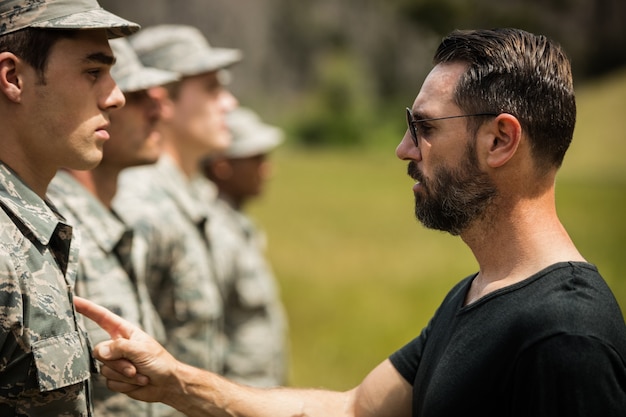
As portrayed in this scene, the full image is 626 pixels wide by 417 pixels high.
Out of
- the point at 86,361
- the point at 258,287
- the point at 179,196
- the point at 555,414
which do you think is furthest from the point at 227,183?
the point at 555,414

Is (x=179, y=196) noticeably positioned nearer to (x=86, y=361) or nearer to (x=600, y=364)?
(x=86, y=361)

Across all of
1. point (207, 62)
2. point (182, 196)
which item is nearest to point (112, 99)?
point (182, 196)

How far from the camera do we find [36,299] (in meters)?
2.50

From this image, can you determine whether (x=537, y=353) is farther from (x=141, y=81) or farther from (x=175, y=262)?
(x=175, y=262)

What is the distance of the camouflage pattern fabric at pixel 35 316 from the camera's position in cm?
245

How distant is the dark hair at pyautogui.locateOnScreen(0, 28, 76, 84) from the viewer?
2668 mm

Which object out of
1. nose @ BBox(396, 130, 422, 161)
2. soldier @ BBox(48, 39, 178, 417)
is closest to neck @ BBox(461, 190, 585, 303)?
nose @ BBox(396, 130, 422, 161)

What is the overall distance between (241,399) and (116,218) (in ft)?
4.51

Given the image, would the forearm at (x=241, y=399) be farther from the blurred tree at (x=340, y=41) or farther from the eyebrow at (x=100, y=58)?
the blurred tree at (x=340, y=41)

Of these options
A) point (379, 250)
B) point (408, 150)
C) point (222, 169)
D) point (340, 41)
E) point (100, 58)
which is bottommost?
→ point (379, 250)

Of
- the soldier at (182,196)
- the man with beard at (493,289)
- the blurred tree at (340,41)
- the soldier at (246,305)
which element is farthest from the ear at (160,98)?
the blurred tree at (340,41)

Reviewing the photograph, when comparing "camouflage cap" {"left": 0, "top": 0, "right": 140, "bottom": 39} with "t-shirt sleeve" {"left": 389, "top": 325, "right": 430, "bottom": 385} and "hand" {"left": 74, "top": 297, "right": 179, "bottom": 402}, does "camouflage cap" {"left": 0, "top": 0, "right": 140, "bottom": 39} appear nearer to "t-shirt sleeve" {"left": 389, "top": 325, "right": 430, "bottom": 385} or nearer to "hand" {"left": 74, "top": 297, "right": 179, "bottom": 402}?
"hand" {"left": 74, "top": 297, "right": 179, "bottom": 402}

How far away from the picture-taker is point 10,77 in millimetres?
2689

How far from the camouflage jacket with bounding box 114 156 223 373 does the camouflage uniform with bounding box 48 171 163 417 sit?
61 cm
